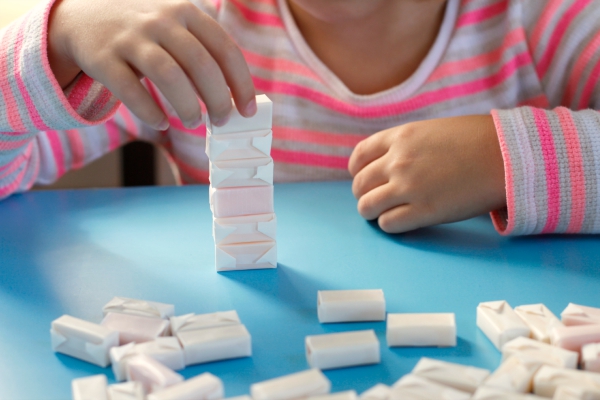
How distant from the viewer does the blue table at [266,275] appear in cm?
47

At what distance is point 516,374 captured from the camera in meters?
0.44

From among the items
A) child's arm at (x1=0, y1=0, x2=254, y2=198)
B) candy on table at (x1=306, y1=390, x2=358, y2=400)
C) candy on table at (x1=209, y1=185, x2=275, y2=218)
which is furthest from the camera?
child's arm at (x1=0, y1=0, x2=254, y2=198)

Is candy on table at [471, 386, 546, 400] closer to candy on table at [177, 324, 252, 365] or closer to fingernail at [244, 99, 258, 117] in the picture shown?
candy on table at [177, 324, 252, 365]

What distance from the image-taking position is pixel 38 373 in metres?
0.46

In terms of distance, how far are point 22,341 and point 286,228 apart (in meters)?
0.33

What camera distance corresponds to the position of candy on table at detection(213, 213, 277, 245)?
62 cm

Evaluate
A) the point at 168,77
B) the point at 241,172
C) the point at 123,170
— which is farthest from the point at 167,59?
the point at 123,170

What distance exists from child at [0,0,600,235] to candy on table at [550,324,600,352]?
0.23 metres

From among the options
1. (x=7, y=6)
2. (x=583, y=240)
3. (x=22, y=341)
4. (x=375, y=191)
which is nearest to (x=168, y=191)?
(x=375, y=191)

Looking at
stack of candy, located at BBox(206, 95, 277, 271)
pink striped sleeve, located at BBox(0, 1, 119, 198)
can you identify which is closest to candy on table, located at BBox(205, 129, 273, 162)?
stack of candy, located at BBox(206, 95, 277, 271)

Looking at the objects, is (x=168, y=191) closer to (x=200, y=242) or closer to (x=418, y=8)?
(x=200, y=242)

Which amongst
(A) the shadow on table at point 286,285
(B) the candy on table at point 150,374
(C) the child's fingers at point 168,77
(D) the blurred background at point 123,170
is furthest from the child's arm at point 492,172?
(D) the blurred background at point 123,170

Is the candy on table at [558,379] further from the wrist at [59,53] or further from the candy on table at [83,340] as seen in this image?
the wrist at [59,53]

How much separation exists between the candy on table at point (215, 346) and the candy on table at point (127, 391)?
0.05 m
